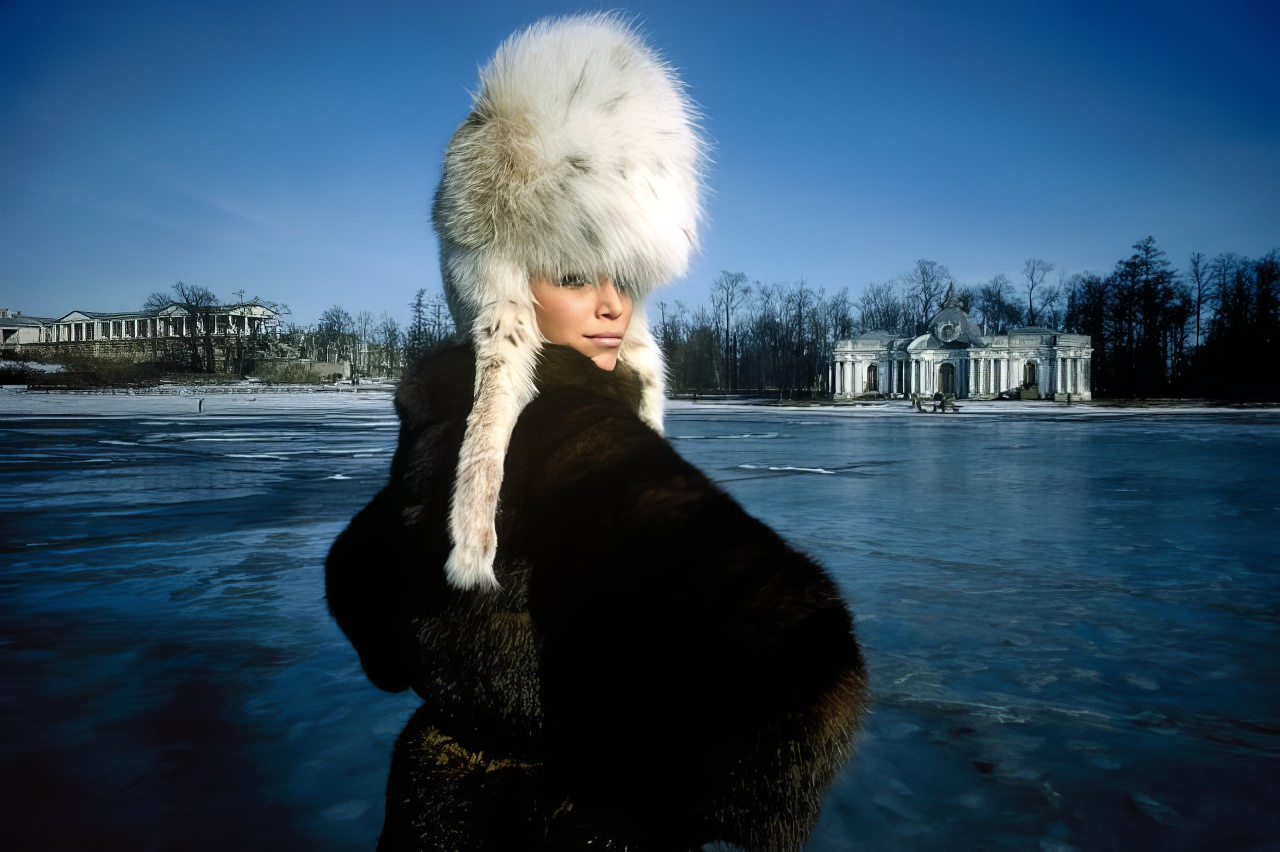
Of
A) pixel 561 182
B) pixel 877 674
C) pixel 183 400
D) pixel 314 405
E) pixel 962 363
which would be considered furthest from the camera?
pixel 962 363

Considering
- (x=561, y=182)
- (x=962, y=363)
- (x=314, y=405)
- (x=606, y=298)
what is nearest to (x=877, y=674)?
(x=606, y=298)

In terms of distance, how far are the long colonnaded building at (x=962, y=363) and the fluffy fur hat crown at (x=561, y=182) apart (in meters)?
70.7

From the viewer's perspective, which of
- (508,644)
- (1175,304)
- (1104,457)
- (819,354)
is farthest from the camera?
(819,354)

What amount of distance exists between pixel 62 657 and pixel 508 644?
15.0ft

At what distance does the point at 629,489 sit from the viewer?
1.11 metres

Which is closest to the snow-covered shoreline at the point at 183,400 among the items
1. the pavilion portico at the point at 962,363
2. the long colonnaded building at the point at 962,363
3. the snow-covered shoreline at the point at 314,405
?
the snow-covered shoreline at the point at 314,405

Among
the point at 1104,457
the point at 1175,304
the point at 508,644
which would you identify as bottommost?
the point at 1104,457

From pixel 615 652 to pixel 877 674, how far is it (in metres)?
3.57

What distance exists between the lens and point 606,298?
1.47m

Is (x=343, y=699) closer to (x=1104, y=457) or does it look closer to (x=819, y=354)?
(x=1104, y=457)

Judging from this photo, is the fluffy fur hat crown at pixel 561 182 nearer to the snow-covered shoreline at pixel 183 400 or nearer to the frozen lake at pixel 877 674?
the frozen lake at pixel 877 674

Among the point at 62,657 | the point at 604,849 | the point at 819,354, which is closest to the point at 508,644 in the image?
the point at 604,849

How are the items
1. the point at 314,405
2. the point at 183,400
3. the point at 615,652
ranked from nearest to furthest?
the point at 615,652, the point at 314,405, the point at 183,400

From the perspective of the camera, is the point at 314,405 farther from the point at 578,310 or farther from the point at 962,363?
the point at 962,363
